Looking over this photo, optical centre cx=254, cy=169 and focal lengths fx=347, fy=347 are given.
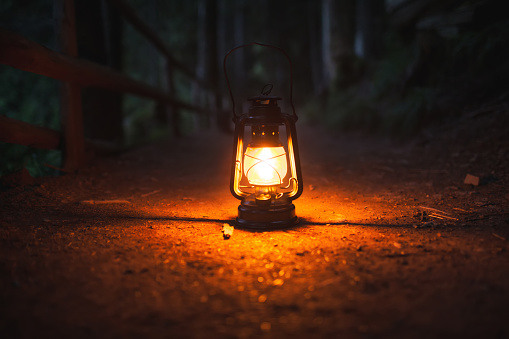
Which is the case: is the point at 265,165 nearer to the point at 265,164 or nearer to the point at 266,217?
the point at 265,164

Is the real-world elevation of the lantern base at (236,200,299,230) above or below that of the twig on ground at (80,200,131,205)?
below

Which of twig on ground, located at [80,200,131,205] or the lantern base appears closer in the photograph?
the lantern base

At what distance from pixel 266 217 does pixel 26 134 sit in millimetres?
2366

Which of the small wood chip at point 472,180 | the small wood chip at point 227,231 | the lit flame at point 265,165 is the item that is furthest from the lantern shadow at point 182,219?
the small wood chip at point 472,180

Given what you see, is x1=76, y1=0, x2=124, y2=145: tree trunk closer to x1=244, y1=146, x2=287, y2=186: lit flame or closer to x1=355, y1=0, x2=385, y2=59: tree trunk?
x1=244, y1=146, x2=287, y2=186: lit flame

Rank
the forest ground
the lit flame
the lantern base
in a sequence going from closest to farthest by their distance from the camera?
1. the forest ground
2. the lantern base
3. the lit flame

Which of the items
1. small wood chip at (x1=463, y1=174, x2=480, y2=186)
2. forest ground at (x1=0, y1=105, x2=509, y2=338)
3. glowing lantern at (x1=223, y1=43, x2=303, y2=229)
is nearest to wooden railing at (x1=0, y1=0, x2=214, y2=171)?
forest ground at (x1=0, y1=105, x2=509, y2=338)

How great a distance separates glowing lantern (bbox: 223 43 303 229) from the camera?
255cm

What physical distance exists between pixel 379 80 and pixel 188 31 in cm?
1867

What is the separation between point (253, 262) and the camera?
6.27 feet

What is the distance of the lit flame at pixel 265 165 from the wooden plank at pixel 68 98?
7.06 ft

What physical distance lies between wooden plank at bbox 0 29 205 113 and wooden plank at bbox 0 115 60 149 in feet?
1.61

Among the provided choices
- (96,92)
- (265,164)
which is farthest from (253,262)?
(96,92)

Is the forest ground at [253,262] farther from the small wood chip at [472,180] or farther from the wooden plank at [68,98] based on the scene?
the wooden plank at [68,98]
